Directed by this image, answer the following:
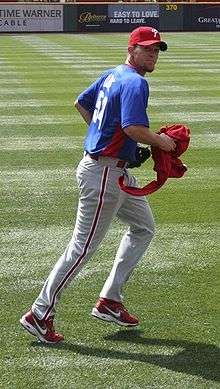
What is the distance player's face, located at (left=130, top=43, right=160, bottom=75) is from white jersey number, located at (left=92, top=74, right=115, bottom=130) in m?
0.17

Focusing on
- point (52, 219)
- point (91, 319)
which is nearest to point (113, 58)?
point (52, 219)

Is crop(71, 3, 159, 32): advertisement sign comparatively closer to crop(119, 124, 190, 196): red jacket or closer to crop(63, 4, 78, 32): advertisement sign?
crop(63, 4, 78, 32): advertisement sign

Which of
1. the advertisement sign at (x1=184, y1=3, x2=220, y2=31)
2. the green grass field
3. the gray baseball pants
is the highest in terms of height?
the gray baseball pants

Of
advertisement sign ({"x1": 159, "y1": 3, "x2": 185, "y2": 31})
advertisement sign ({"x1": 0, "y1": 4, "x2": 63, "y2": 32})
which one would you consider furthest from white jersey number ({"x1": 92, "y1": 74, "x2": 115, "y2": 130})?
advertisement sign ({"x1": 159, "y1": 3, "x2": 185, "y2": 31})

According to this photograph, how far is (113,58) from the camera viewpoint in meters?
22.9

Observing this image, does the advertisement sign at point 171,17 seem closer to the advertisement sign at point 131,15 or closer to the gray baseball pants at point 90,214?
the advertisement sign at point 131,15

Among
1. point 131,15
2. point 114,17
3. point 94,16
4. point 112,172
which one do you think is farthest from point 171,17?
point 112,172

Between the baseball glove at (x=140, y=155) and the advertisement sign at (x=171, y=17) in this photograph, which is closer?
the baseball glove at (x=140, y=155)

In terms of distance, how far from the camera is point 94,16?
35.3 m

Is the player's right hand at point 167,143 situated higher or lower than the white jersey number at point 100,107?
lower

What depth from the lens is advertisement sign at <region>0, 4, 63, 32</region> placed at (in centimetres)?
3494

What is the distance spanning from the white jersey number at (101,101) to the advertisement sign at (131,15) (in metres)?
30.7

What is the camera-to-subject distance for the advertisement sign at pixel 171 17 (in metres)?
35.5

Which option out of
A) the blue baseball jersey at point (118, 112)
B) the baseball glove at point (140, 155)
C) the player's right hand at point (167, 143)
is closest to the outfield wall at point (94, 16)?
the baseball glove at point (140, 155)
